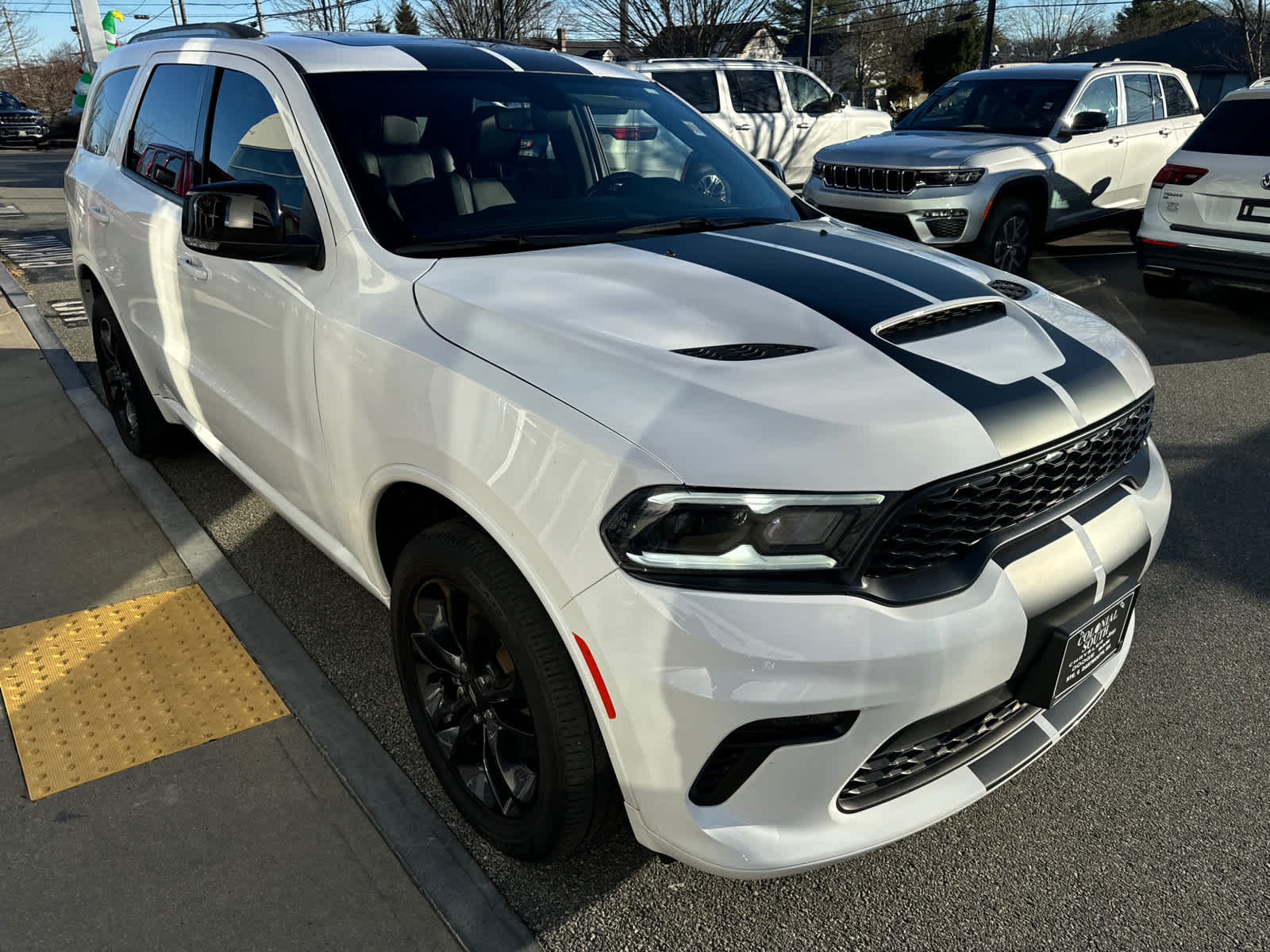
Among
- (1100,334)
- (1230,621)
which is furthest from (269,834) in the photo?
(1230,621)

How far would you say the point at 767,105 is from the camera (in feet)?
41.2

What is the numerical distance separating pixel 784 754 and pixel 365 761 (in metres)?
1.37

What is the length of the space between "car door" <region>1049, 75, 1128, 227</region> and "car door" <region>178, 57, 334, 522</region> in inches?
284

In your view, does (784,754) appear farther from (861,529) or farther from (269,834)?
(269,834)

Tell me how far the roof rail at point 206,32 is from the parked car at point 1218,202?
627cm

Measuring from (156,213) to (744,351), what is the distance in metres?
2.60

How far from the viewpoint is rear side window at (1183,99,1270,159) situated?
21.6 feet

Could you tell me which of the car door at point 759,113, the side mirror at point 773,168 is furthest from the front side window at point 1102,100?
the side mirror at point 773,168

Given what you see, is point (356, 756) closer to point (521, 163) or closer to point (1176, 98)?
point (521, 163)

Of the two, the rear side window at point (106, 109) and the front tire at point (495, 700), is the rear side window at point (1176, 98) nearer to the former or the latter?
the rear side window at point (106, 109)

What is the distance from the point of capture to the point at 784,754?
1706 mm

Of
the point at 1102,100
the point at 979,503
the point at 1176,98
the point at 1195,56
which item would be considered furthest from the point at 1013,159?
the point at 1195,56

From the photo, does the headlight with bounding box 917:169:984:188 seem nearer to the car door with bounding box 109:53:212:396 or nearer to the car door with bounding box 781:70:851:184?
the car door with bounding box 781:70:851:184

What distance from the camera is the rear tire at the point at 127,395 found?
4.34 metres
